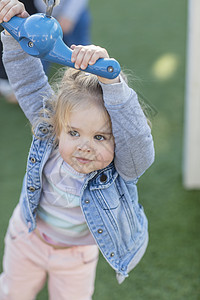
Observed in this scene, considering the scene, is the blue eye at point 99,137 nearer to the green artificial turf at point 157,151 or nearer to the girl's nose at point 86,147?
the girl's nose at point 86,147

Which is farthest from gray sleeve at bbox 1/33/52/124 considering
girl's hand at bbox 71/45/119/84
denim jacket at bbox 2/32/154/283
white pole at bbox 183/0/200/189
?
white pole at bbox 183/0/200/189

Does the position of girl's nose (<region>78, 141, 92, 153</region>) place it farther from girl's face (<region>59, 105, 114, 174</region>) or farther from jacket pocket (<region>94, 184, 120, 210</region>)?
jacket pocket (<region>94, 184, 120, 210</region>)

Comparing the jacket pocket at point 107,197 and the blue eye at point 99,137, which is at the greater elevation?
the blue eye at point 99,137

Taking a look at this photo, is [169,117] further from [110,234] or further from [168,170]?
[110,234]

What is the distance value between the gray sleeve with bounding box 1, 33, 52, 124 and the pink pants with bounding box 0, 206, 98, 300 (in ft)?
1.13

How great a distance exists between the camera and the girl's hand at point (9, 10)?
0.83 m

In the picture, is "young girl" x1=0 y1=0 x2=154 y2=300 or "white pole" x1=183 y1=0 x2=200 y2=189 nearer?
"young girl" x1=0 y1=0 x2=154 y2=300

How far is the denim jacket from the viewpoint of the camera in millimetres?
999

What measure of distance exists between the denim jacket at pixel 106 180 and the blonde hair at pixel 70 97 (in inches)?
1.4

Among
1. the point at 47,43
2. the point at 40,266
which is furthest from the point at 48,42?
the point at 40,266

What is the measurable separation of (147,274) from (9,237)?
56 cm

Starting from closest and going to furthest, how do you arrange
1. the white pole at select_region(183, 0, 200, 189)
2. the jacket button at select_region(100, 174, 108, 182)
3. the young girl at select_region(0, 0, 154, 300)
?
the young girl at select_region(0, 0, 154, 300) < the jacket button at select_region(100, 174, 108, 182) < the white pole at select_region(183, 0, 200, 189)

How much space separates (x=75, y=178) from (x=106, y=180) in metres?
0.08

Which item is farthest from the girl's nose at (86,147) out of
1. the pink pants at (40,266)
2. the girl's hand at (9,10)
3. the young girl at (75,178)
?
the pink pants at (40,266)
